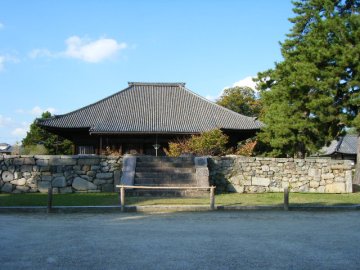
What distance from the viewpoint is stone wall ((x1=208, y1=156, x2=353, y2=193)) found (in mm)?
16641

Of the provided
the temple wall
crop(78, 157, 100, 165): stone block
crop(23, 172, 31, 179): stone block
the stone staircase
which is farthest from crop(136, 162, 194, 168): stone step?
crop(23, 172, 31, 179): stone block

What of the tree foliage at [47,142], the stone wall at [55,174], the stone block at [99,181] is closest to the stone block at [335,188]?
the stone wall at [55,174]

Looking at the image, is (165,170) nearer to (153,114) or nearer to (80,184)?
(80,184)

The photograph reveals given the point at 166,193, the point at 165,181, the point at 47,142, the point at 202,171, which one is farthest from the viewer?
the point at 47,142

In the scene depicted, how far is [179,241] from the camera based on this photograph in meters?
7.18

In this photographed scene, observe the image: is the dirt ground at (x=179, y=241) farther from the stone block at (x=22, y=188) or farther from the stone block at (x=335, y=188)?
the stone block at (x=335, y=188)

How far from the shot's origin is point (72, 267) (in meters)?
5.45

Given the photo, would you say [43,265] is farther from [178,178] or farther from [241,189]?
[241,189]

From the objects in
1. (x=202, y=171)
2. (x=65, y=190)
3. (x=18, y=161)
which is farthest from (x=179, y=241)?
(x=18, y=161)

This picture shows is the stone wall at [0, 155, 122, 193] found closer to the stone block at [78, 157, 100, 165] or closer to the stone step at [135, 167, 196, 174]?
the stone block at [78, 157, 100, 165]

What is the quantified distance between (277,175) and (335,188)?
2.53 meters

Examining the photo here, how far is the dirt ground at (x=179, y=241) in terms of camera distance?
225 inches

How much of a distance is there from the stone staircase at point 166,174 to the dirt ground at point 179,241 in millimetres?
3712

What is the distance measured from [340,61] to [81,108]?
16.6m
